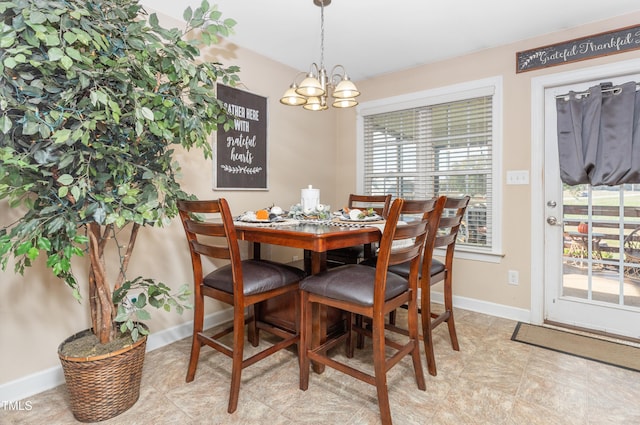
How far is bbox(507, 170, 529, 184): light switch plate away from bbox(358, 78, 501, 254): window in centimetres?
10

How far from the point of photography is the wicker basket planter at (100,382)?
1.47 metres

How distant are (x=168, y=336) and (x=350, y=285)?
1556 mm

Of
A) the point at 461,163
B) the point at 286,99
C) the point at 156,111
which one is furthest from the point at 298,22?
the point at 461,163

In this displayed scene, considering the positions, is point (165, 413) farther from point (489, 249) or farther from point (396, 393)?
point (489, 249)

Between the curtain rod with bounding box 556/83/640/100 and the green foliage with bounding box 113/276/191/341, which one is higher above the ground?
the curtain rod with bounding box 556/83/640/100

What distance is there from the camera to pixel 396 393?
1.74 metres

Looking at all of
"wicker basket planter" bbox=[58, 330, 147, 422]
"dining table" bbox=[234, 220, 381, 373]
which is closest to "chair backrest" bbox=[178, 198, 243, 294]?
"dining table" bbox=[234, 220, 381, 373]

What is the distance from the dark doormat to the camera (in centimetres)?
209

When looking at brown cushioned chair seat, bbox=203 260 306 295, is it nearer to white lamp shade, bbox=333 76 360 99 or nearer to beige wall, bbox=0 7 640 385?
beige wall, bbox=0 7 640 385

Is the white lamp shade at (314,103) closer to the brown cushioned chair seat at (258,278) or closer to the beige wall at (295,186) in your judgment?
the beige wall at (295,186)

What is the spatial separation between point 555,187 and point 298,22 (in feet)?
7.86

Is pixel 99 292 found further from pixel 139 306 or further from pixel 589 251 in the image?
pixel 589 251

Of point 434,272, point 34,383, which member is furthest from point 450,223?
point 34,383

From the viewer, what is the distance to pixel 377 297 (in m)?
1.48
